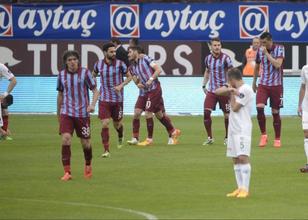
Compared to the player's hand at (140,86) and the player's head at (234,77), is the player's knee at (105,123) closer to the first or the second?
the player's hand at (140,86)

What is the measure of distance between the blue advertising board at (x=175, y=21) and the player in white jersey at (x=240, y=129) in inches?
781

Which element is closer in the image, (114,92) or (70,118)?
(70,118)

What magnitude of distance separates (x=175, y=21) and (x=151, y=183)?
61.1ft

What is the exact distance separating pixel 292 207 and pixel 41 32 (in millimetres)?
21715

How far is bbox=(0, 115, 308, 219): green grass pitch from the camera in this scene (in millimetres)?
13523

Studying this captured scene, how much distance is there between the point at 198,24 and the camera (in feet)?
113

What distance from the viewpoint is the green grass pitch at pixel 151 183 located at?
13523 mm

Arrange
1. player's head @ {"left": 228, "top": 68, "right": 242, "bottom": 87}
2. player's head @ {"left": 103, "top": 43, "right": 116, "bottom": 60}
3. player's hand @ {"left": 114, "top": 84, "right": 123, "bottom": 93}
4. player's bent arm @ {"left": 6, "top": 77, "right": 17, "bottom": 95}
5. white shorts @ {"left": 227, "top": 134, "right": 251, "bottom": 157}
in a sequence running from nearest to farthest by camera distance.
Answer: white shorts @ {"left": 227, "top": 134, "right": 251, "bottom": 157} → player's head @ {"left": 228, "top": 68, "right": 242, "bottom": 87} → player's head @ {"left": 103, "top": 43, "right": 116, "bottom": 60} → player's hand @ {"left": 114, "top": 84, "right": 123, "bottom": 93} → player's bent arm @ {"left": 6, "top": 77, "right": 17, "bottom": 95}

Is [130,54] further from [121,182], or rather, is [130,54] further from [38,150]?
[121,182]

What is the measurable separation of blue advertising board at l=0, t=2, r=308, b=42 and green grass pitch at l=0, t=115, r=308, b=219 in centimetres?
996

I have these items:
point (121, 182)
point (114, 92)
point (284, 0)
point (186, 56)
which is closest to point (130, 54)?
point (114, 92)

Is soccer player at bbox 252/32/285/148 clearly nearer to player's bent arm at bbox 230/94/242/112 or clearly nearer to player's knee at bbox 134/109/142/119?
player's knee at bbox 134/109/142/119

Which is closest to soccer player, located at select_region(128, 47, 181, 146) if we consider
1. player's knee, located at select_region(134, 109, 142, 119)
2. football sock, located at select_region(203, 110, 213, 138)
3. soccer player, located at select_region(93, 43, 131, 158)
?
player's knee, located at select_region(134, 109, 142, 119)

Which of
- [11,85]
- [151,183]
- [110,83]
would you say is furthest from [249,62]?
[151,183]
